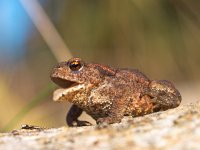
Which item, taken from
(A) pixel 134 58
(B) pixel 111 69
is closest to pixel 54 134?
(B) pixel 111 69

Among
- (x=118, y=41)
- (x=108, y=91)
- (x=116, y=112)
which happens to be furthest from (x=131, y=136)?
A: (x=118, y=41)

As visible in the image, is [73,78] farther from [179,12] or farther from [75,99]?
[179,12]

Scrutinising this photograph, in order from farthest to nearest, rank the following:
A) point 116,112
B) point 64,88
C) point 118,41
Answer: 1. point 118,41
2. point 64,88
3. point 116,112

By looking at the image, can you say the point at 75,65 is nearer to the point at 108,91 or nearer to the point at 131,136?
the point at 108,91

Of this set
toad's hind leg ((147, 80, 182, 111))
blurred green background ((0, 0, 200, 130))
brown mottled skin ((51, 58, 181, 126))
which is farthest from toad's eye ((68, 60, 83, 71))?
blurred green background ((0, 0, 200, 130))

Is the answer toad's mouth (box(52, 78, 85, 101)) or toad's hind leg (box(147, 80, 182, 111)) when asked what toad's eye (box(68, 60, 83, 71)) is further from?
toad's hind leg (box(147, 80, 182, 111))

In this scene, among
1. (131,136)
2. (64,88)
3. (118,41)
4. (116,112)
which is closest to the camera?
(131,136)
